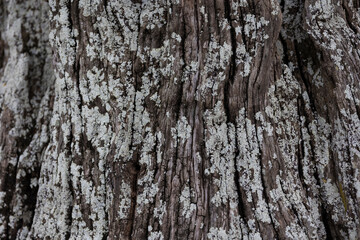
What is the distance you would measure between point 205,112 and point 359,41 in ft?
2.55

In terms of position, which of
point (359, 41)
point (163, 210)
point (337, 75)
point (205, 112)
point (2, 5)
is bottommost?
point (163, 210)

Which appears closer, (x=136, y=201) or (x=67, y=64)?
(x=136, y=201)

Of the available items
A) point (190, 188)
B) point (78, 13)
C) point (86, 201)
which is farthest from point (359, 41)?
point (86, 201)

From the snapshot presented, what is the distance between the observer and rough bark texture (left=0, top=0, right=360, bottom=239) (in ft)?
4.31

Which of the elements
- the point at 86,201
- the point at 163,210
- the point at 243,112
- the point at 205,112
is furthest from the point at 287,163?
the point at 86,201

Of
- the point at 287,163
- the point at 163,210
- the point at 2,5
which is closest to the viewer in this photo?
the point at 163,210

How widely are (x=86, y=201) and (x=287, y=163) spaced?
0.85 meters

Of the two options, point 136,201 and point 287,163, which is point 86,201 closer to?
point 136,201

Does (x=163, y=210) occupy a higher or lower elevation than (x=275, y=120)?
Result: lower

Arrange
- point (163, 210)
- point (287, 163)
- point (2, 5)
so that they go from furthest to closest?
point (2, 5)
point (287, 163)
point (163, 210)

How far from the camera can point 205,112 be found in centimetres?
135

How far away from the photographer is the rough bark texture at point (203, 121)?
1314 mm

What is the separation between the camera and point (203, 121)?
1.34 metres

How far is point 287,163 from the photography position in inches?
55.4
